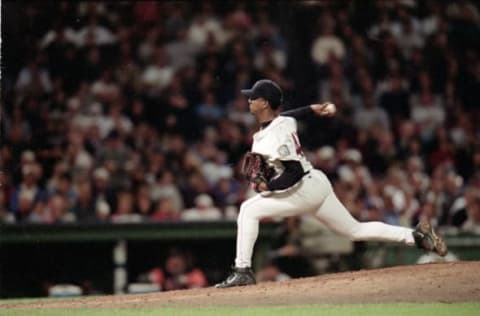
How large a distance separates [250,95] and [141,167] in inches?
187

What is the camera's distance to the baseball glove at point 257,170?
344 inches

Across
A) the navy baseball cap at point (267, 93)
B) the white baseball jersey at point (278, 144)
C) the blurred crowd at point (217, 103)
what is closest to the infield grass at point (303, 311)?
the white baseball jersey at point (278, 144)

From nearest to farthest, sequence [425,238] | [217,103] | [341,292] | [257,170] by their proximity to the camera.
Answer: [341,292] → [257,170] → [425,238] → [217,103]

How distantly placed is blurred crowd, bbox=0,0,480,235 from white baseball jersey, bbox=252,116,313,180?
3.85 meters

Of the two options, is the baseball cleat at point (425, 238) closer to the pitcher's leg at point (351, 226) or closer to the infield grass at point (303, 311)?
the pitcher's leg at point (351, 226)

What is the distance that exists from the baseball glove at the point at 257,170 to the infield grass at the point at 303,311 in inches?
46.7

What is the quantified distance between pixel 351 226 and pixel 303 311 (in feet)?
4.58

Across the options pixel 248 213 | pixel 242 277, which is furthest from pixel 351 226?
pixel 242 277

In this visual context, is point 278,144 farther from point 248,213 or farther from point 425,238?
point 425,238

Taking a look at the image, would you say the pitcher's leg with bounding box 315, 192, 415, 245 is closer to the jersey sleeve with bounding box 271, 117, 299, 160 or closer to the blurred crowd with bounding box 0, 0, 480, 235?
the jersey sleeve with bounding box 271, 117, 299, 160

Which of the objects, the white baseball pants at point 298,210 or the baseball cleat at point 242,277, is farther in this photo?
the baseball cleat at point 242,277

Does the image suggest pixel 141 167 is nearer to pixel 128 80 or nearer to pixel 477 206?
pixel 128 80

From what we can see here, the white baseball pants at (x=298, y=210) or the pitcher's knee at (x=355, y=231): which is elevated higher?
the white baseball pants at (x=298, y=210)

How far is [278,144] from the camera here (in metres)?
8.66
